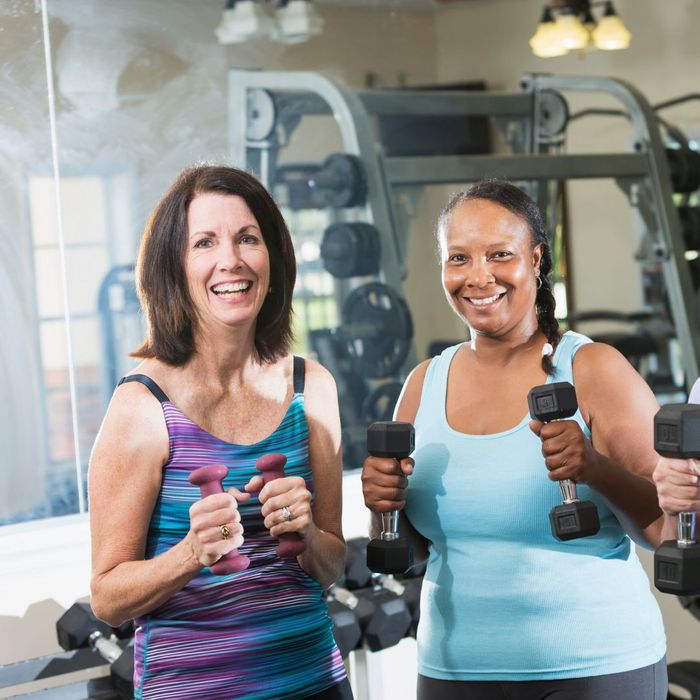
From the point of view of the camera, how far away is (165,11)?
3.30 m

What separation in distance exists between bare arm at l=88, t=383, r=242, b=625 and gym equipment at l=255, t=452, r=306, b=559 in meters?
0.11

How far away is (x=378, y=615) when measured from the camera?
2.38 m

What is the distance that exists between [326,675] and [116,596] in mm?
285

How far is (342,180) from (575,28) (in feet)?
5.29

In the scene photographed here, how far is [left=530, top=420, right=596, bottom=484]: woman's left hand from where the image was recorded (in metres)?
1.32

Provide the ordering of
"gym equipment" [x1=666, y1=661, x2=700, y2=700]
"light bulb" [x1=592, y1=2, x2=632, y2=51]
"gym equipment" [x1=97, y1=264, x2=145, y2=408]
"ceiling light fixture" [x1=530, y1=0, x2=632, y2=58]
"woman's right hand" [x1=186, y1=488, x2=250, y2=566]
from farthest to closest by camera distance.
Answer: "light bulb" [x1=592, y1=2, x2=632, y2=51] < "ceiling light fixture" [x1=530, y1=0, x2=632, y2=58] < "gym equipment" [x1=97, y1=264, x2=145, y2=408] < "gym equipment" [x1=666, y1=661, x2=700, y2=700] < "woman's right hand" [x1=186, y1=488, x2=250, y2=566]

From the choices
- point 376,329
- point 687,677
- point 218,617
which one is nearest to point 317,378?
point 218,617

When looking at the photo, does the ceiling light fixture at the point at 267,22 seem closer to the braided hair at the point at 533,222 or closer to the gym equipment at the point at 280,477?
the braided hair at the point at 533,222

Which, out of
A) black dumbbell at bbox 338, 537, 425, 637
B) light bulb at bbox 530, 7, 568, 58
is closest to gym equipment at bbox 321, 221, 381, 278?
black dumbbell at bbox 338, 537, 425, 637

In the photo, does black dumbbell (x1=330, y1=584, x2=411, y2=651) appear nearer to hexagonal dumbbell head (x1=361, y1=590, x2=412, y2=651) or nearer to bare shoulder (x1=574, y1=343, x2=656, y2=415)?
hexagonal dumbbell head (x1=361, y1=590, x2=412, y2=651)

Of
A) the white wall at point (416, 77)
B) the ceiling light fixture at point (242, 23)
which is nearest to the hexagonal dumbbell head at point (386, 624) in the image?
the white wall at point (416, 77)

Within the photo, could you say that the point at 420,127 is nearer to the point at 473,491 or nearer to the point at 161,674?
the point at 473,491

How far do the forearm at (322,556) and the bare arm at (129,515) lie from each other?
166 millimetres

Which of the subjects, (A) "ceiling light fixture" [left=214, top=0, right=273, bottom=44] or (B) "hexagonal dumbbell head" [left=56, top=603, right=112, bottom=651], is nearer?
(B) "hexagonal dumbbell head" [left=56, top=603, right=112, bottom=651]
